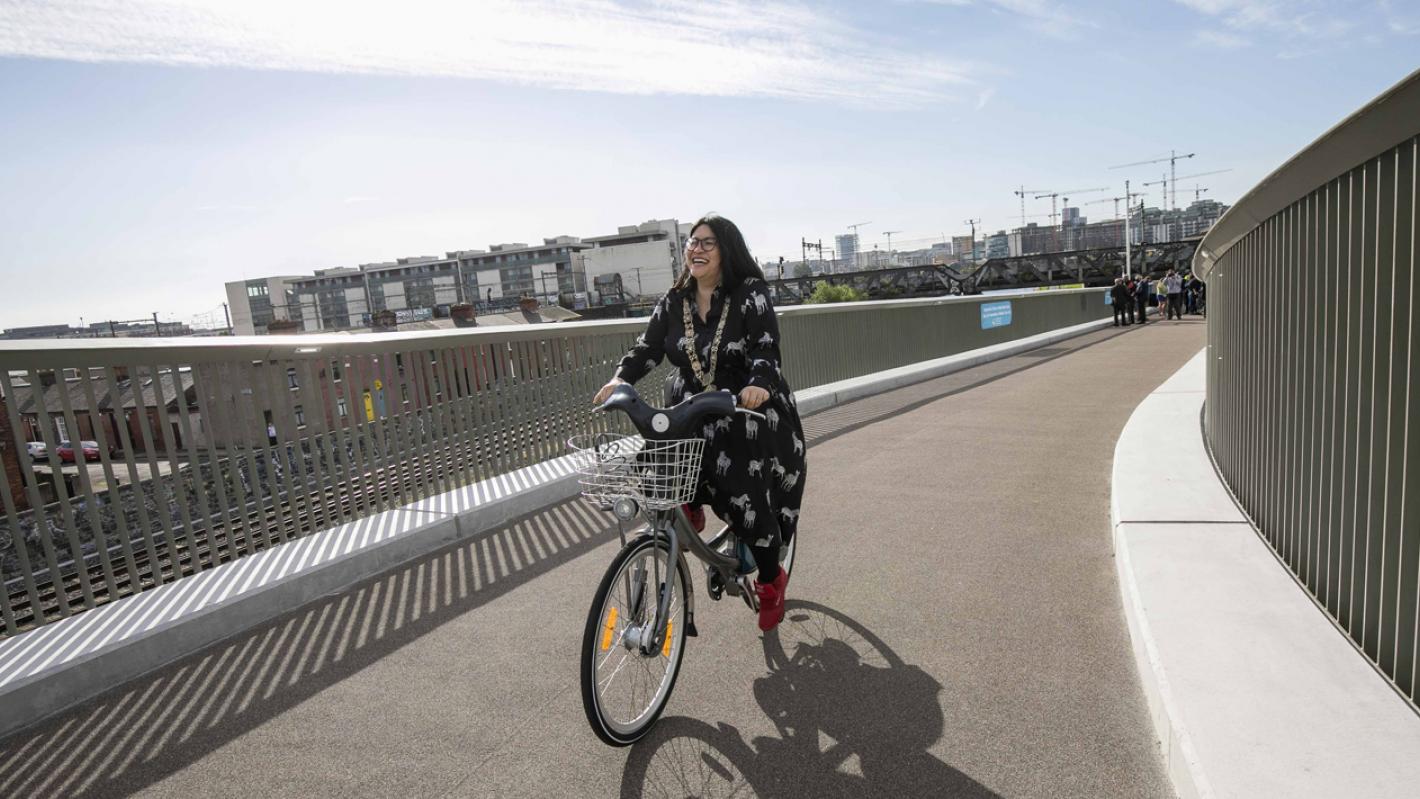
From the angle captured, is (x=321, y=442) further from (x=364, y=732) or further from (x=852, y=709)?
(x=852, y=709)

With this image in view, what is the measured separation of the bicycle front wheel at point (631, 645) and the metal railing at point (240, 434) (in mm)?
2587

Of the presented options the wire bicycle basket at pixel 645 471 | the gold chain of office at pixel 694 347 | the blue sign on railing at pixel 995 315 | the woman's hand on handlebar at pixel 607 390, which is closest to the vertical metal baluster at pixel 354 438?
the woman's hand on handlebar at pixel 607 390

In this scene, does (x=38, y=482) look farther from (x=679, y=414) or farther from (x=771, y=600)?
(x=771, y=600)

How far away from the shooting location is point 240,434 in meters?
4.73

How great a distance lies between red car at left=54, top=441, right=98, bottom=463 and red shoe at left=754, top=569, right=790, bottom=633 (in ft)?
10.1

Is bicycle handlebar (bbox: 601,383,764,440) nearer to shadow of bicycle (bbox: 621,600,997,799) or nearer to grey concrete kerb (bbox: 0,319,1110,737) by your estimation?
shadow of bicycle (bbox: 621,600,997,799)

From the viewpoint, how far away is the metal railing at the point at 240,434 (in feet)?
12.6

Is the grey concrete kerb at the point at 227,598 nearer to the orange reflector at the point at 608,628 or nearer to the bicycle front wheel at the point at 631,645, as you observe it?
the bicycle front wheel at the point at 631,645

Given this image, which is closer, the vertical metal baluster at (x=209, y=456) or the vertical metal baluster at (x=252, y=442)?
A: the vertical metal baluster at (x=209, y=456)

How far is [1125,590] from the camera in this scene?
3.92 meters

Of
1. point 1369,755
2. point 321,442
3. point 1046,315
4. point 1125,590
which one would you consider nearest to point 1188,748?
point 1369,755

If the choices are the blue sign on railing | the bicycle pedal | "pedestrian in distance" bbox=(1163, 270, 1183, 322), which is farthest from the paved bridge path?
"pedestrian in distance" bbox=(1163, 270, 1183, 322)

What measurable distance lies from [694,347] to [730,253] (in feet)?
1.37

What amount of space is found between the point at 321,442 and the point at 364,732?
2.42 m
